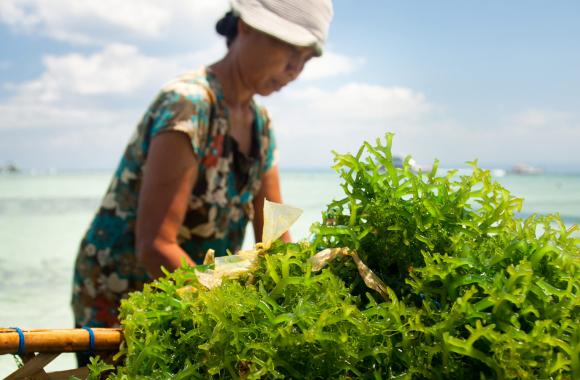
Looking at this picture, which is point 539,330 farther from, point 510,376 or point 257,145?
point 257,145

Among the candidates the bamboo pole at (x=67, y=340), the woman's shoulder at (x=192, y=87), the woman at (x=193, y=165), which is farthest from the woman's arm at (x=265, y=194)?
the bamboo pole at (x=67, y=340)

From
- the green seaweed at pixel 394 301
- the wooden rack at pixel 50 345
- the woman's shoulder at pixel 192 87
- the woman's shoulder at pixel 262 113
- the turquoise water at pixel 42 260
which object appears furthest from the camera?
the turquoise water at pixel 42 260

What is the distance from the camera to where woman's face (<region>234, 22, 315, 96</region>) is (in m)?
2.17

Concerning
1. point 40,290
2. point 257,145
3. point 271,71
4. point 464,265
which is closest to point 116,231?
point 257,145

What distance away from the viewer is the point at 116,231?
220 centimetres

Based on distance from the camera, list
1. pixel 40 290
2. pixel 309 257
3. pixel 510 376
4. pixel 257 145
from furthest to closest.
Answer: pixel 40 290 < pixel 257 145 < pixel 309 257 < pixel 510 376

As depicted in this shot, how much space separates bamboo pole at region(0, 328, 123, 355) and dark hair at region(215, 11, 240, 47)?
1595 mm

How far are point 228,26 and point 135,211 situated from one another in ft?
2.90

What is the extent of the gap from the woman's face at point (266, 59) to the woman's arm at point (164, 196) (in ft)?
1.66

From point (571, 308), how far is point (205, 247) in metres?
1.77

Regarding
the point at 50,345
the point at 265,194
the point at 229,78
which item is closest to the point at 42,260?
the point at 265,194

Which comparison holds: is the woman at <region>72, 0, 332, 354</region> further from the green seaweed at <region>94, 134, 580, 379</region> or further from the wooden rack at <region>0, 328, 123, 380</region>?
the green seaweed at <region>94, 134, 580, 379</region>

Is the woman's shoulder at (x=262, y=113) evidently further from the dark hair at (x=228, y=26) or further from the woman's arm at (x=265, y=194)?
the dark hair at (x=228, y=26)

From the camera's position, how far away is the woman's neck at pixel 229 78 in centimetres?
226
